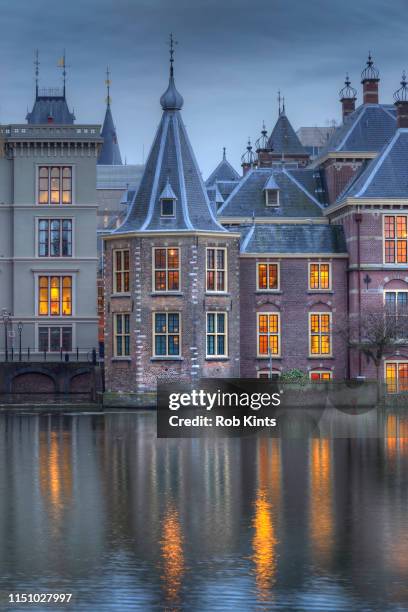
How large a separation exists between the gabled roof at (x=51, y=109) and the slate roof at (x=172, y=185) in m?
22.4

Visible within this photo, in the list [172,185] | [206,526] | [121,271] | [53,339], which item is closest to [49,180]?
[53,339]

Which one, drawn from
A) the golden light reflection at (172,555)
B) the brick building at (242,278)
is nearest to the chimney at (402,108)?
the brick building at (242,278)

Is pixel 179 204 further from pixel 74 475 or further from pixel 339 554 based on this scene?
pixel 339 554

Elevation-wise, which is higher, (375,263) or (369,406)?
(375,263)

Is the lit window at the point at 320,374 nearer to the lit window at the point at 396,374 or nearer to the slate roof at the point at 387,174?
the lit window at the point at 396,374

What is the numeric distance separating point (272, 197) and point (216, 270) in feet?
43.6

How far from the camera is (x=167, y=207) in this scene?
6650 cm

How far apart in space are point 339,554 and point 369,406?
40981mm

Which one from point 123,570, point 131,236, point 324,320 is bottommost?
point 123,570

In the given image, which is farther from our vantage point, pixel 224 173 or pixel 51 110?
pixel 224 173

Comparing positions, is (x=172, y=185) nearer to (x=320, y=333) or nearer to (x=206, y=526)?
(x=320, y=333)

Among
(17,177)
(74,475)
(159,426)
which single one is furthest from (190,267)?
(74,475)

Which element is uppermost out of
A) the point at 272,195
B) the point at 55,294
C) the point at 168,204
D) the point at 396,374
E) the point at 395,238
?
the point at 272,195

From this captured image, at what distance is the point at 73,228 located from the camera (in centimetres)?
8062
